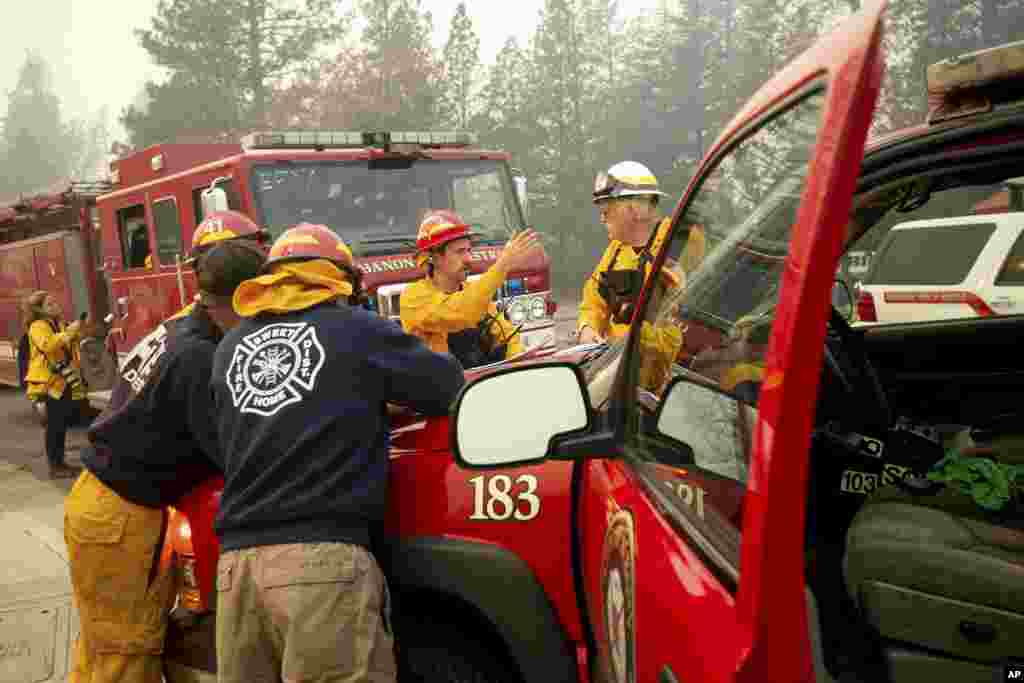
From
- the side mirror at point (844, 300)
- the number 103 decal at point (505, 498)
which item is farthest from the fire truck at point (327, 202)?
the number 103 decal at point (505, 498)

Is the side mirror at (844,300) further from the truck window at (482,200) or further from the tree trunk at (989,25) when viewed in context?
the truck window at (482,200)

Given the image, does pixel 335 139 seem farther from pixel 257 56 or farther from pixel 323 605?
pixel 257 56

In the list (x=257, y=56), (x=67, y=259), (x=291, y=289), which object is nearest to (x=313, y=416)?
(x=291, y=289)

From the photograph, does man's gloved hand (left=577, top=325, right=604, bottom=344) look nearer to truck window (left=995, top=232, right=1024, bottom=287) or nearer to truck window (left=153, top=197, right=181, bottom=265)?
truck window (left=995, top=232, right=1024, bottom=287)

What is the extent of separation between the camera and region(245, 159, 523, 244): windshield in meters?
7.24

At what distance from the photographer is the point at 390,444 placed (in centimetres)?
249

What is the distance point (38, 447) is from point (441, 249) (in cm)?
756

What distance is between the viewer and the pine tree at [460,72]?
32312 millimetres

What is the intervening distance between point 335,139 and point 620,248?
412cm

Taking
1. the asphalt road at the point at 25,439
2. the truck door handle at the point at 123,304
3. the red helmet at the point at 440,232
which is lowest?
the asphalt road at the point at 25,439

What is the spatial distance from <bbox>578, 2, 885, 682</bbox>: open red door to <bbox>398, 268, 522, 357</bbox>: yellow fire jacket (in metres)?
2.40

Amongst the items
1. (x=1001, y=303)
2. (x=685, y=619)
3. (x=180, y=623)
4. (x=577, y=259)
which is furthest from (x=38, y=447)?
(x=577, y=259)

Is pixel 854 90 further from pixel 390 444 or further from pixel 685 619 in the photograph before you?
pixel 390 444

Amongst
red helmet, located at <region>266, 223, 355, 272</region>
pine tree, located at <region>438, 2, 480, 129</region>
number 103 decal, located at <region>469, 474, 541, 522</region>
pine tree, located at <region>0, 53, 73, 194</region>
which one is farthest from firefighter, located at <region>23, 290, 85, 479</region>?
→ pine tree, located at <region>0, 53, 73, 194</region>
